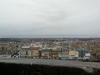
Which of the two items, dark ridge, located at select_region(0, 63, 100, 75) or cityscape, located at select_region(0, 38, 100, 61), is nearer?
dark ridge, located at select_region(0, 63, 100, 75)

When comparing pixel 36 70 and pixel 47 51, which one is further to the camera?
pixel 47 51

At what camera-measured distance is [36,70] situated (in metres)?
4.24

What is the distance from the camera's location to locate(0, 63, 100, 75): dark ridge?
391 centimetres

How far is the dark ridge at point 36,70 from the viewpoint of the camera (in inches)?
154

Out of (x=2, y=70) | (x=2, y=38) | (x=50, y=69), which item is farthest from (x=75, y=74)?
(x=2, y=38)

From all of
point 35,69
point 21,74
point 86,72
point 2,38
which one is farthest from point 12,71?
point 2,38

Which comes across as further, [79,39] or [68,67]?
[79,39]

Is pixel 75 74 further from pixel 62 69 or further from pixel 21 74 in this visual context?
pixel 21 74

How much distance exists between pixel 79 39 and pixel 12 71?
10091 millimetres

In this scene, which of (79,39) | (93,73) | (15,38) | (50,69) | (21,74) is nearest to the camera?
(93,73)

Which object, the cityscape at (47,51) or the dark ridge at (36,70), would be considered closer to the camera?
the dark ridge at (36,70)

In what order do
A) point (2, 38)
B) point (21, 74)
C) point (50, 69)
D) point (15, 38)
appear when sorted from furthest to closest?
point (15, 38)
point (2, 38)
point (21, 74)
point (50, 69)

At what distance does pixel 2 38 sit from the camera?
37.7 ft

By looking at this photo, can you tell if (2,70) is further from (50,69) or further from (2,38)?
(2,38)
